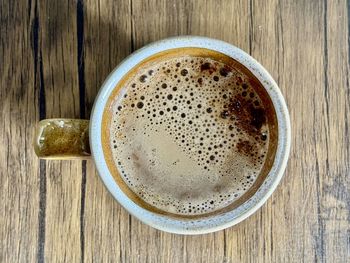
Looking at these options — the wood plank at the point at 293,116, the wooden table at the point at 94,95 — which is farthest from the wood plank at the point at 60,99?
the wood plank at the point at 293,116

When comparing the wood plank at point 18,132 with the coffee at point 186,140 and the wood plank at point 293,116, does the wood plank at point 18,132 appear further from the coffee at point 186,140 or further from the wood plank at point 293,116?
the wood plank at point 293,116

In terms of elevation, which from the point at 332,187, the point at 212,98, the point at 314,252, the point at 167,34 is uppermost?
the point at 167,34

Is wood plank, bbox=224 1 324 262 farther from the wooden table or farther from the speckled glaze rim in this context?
the speckled glaze rim

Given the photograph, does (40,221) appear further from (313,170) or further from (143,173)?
(313,170)

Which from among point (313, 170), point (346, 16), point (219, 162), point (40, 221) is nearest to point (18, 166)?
point (40, 221)

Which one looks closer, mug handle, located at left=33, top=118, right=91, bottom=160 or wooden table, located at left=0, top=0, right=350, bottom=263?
mug handle, located at left=33, top=118, right=91, bottom=160

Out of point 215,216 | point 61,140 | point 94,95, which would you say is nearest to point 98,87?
point 94,95

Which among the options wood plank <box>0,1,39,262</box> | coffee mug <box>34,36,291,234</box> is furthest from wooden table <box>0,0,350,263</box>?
coffee mug <box>34,36,291,234</box>

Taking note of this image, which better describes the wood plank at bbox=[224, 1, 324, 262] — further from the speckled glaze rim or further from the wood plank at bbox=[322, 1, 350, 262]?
the speckled glaze rim
